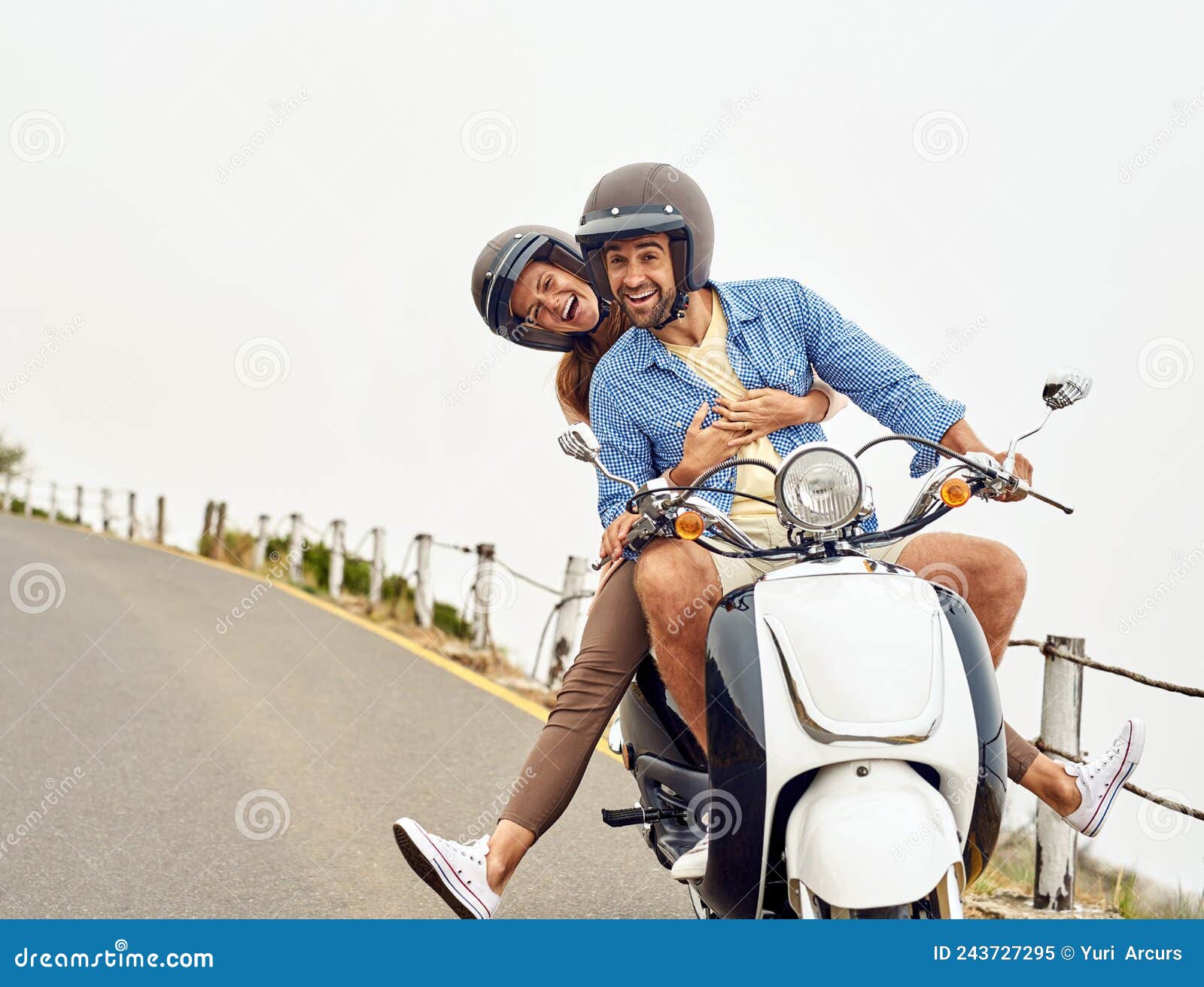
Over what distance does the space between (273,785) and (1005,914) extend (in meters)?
3.07

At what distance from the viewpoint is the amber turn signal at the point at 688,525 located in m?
2.53

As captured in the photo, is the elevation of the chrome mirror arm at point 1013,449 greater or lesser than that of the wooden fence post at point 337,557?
greater

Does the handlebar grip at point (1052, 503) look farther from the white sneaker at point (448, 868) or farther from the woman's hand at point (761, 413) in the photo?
the white sneaker at point (448, 868)

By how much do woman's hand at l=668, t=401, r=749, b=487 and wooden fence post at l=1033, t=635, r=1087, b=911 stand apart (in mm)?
2160

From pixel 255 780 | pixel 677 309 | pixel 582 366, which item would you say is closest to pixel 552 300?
pixel 582 366

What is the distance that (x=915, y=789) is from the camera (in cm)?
225

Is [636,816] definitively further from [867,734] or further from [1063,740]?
[1063,740]

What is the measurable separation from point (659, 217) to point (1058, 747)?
8.56ft

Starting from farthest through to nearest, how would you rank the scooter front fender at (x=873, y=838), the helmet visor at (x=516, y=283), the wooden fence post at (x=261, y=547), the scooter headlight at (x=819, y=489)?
the wooden fence post at (x=261, y=547)
the helmet visor at (x=516, y=283)
the scooter headlight at (x=819, y=489)
the scooter front fender at (x=873, y=838)

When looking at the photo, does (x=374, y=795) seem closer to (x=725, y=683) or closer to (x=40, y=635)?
(x=725, y=683)

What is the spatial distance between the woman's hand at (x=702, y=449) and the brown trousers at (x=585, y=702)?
0.30 metres

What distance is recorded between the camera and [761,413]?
9.67ft

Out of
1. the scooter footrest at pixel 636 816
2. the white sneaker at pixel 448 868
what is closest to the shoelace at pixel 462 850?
the white sneaker at pixel 448 868

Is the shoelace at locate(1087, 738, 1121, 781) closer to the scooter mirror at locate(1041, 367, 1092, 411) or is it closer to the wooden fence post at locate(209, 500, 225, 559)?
the scooter mirror at locate(1041, 367, 1092, 411)
